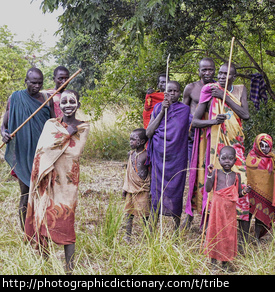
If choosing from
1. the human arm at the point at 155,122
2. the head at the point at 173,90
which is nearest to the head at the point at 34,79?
the human arm at the point at 155,122

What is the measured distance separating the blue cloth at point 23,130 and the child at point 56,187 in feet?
3.50

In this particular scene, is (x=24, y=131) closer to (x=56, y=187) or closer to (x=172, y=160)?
(x=56, y=187)

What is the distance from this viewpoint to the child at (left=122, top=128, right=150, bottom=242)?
15.3 feet

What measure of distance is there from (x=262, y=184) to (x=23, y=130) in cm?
263

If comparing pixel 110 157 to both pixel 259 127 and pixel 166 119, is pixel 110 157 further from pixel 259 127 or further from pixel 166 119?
pixel 166 119

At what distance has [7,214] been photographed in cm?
479

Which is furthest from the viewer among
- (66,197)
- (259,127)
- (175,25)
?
(259,127)

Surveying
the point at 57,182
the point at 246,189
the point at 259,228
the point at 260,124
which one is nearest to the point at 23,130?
the point at 57,182

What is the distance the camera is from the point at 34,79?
4.39 m

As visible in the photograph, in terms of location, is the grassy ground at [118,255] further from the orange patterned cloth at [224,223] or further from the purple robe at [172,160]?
the purple robe at [172,160]

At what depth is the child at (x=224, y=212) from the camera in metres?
3.70
